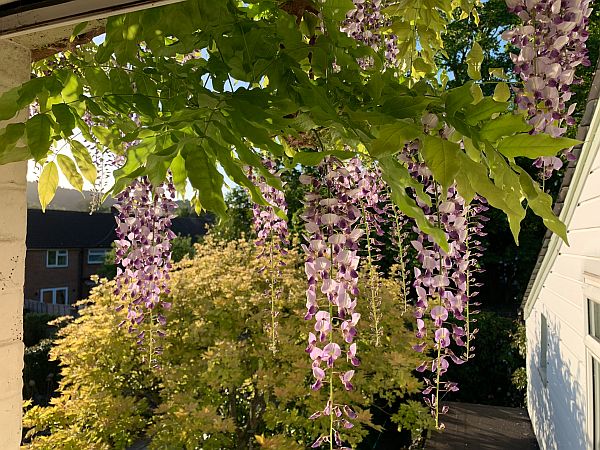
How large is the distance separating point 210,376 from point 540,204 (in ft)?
11.9

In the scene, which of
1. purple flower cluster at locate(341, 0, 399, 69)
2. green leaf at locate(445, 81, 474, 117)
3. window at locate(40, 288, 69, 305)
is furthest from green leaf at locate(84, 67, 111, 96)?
window at locate(40, 288, 69, 305)

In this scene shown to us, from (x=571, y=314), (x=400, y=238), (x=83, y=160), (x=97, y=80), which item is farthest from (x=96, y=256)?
(x=97, y=80)

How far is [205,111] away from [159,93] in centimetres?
53

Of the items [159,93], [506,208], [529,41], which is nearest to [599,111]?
[529,41]

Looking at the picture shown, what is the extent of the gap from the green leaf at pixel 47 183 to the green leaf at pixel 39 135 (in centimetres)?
33

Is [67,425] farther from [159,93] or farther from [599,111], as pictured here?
[599,111]

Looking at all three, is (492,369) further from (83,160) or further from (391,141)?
(391,141)

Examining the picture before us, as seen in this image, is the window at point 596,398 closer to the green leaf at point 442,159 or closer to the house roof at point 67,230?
the green leaf at point 442,159

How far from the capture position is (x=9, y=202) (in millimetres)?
1093

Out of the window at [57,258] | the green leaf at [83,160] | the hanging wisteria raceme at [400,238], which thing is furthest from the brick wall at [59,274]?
the green leaf at [83,160]

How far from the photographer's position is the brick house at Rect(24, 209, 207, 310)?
1738cm

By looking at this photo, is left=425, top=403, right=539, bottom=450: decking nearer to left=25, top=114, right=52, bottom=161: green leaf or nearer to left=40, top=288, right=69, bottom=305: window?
left=25, top=114, right=52, bottom=161: green leaf

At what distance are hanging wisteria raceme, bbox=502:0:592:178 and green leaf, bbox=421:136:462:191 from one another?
91 centimetres

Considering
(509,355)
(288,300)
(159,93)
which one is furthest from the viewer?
(509,355)
